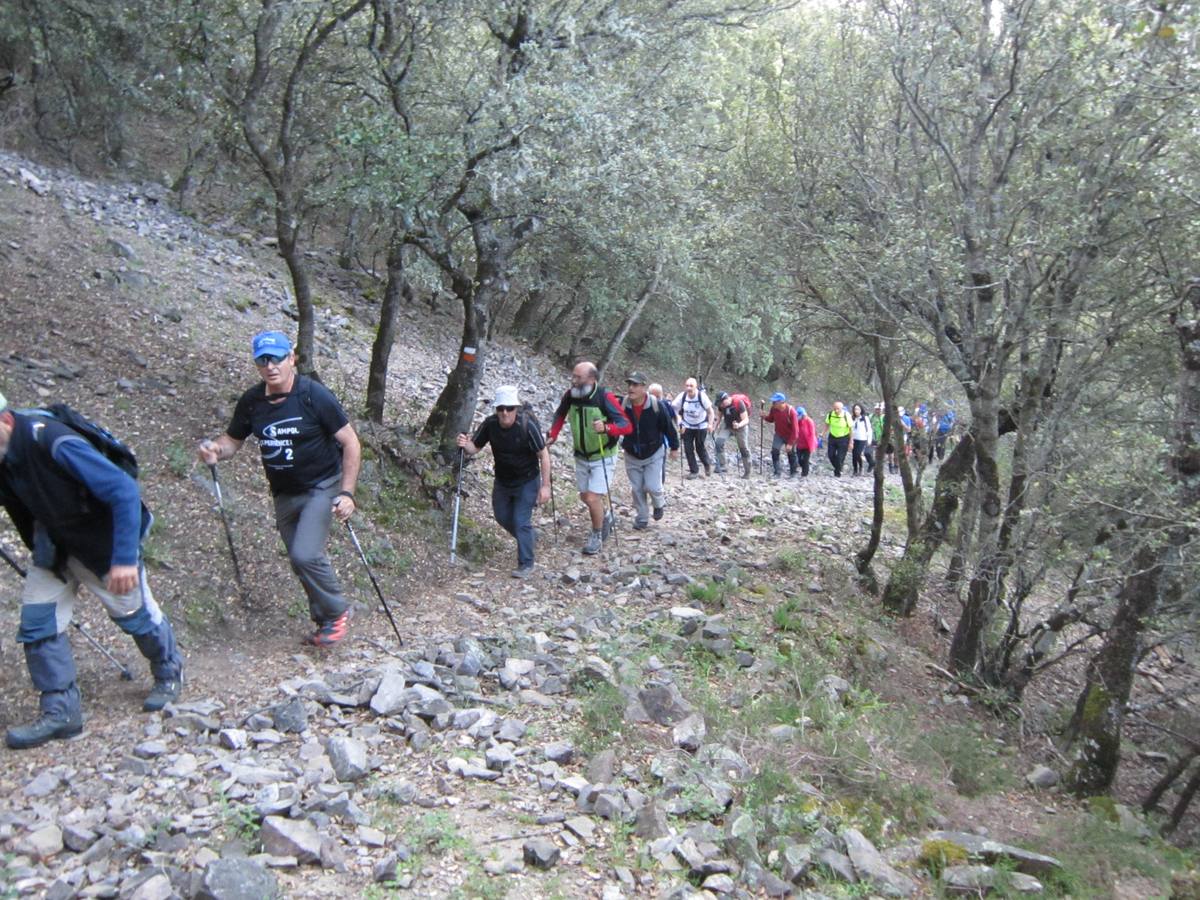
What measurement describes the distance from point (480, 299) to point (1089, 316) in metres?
6.82

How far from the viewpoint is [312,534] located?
6922 mm

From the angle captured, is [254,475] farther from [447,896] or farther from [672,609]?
[447,896]

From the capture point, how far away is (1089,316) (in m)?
10.3

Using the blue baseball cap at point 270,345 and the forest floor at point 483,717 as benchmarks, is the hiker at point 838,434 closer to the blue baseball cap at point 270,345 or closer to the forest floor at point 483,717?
the forest floor at point 483,717

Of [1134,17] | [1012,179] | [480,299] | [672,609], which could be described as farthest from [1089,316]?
[480,299]

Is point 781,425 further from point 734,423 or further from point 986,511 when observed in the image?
point 986,511

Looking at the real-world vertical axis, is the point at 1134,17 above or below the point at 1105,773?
above

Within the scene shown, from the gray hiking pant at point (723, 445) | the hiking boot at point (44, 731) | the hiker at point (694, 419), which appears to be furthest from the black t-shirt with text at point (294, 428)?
the gray hiking pant at point (723, 445)

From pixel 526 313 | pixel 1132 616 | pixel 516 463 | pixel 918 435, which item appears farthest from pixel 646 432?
pixel 526 313

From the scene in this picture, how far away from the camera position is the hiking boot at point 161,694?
584 centimetres

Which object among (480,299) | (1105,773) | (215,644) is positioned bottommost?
(1105,773)

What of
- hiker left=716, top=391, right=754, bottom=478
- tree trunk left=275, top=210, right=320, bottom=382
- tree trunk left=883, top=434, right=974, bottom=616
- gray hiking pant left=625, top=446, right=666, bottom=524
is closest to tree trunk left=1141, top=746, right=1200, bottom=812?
tree trunk left=883, top=434, right=974, bottom=616

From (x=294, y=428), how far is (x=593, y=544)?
5253 mm

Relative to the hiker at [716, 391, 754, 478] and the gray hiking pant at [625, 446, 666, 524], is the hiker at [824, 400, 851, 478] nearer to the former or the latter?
the hiker at [716, 391, 754, 478]
